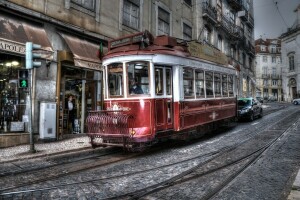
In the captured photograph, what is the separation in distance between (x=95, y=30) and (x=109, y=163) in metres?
8.48

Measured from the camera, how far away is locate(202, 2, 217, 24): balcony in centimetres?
2478

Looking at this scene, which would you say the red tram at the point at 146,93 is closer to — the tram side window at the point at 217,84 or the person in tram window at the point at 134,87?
the person in tram window at the point at 134,87

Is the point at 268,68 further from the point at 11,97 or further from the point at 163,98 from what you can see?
the point at 11,97

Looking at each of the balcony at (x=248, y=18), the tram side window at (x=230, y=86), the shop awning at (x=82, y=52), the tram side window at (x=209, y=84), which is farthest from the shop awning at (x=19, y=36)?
the balcony at (x=248, y=18)

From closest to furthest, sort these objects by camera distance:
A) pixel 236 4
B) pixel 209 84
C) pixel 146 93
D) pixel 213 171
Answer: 1. pixel 213 171
2. pixel 146 93
3. pixel 209 84
4. pixel 236 4

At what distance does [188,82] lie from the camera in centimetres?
1033

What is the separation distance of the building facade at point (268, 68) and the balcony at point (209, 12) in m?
57.4

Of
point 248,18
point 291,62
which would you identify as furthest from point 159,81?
point 291,62

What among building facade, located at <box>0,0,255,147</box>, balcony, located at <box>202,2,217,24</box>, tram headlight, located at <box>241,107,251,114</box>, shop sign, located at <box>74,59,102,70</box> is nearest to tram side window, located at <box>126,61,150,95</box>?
building facade, located at <box>0,0,255,147</box>

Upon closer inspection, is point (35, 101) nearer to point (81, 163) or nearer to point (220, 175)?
point (81, 163)

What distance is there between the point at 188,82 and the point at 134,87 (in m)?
2.27

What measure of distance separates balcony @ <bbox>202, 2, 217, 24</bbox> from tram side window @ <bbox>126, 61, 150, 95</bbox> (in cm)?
1745

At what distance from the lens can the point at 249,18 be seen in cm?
3909

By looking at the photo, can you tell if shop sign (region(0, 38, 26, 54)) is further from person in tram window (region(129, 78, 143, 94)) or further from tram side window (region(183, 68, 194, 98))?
tram side window (region(183, 68, 194, 98))
